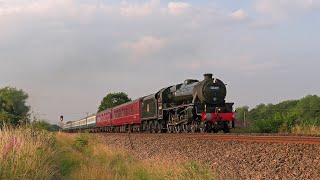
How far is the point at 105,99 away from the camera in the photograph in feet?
366

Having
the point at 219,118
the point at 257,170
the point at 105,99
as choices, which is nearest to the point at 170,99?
the point at 219,118

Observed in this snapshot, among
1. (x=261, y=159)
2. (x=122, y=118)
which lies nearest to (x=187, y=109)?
(x=261, y=159)

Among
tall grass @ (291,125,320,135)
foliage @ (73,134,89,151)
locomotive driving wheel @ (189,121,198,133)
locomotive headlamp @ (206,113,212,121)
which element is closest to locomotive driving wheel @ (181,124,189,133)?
locomotive driving wheel @ (189,121,198,133)

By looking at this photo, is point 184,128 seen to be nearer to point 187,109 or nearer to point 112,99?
point 187,109

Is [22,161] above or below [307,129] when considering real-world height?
below

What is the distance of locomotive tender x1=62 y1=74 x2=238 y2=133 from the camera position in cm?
2202

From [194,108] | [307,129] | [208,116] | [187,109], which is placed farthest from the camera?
[187,109]

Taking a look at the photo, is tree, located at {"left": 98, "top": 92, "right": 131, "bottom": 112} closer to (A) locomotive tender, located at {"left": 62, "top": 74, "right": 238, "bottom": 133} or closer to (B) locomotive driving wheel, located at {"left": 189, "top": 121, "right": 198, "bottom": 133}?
(A) locomotive tender, located at {"left": 62, "top": 74, "right": 238, "bottom": 133}

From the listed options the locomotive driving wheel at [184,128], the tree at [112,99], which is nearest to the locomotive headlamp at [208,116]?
the locomotive driving wheel at [184,128]

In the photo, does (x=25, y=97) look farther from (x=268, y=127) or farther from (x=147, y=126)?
(x=268, y=127)

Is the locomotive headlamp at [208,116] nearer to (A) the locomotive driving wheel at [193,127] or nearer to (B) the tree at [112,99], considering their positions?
(A) the locomotive driving wheel at [193,127]

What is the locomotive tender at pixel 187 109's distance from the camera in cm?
2202

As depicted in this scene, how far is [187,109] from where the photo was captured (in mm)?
22703

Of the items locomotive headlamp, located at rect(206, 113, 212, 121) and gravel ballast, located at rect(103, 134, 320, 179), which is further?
locomotive headlamp, located at rect(206, 113, 212, 121)
